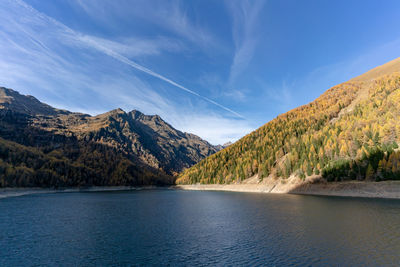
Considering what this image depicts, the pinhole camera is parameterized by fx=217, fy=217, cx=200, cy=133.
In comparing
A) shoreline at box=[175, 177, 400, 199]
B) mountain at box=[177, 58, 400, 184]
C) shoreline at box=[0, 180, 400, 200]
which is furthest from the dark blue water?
mountain at box=[177, 58, 400, 184]

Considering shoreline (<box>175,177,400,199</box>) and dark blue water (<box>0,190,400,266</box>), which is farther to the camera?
shoreline (<box>175,177,400,199</box>)

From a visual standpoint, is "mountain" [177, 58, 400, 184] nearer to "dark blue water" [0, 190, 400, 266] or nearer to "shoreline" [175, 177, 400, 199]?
"shoreline" [175, 177, 400, 199]

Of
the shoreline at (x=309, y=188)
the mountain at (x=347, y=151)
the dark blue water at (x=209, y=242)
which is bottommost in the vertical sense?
the dark blue water at (x=209, y=242)

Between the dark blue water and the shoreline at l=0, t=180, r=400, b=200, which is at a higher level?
the shoreline at l=0, t=180, r=400, b=200

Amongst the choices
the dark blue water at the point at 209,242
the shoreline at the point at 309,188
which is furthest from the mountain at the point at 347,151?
the dark blue water at the point at 209,242

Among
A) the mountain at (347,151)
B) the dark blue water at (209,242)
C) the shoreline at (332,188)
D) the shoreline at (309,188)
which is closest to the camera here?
the dark blue water at (209,242)

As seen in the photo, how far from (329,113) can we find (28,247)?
221 metres

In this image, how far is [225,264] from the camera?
23.5m

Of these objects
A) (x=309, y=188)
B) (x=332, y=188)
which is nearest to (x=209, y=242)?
(x=332, y=188)

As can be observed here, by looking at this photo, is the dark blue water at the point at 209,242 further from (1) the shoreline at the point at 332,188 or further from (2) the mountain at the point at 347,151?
(2) the mountain at the point at 347,151

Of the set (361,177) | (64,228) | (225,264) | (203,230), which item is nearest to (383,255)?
(225,264)

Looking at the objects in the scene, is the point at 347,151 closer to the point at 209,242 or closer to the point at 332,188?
the point at 332,188

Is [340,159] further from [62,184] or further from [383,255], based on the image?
[62,184]

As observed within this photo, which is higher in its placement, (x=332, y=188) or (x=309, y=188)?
(x=332, y=188)
